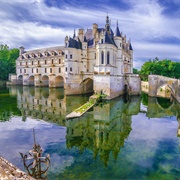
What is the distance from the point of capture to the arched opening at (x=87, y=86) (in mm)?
35556

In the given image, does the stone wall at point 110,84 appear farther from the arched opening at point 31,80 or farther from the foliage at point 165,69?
the arched opening at point 31,80

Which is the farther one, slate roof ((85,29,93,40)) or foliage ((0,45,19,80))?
foliage ((0,45,19,80))

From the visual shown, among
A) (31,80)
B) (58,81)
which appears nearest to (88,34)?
(58,81)

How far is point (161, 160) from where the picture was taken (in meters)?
10.5

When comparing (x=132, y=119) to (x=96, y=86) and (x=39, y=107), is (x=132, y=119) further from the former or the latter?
(x=39, y=107)

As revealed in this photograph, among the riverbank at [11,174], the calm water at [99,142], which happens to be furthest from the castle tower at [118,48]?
the riverbank at [11,174]

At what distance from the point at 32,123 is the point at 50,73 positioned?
3087cm

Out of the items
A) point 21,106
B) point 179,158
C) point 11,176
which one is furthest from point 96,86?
point 11,176

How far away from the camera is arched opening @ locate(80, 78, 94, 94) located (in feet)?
117

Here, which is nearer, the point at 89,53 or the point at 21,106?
the point at 21,106

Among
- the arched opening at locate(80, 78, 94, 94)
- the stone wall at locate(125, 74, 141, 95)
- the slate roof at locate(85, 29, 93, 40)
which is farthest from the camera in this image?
the slate roof at locate(85, 29, 93, 40)

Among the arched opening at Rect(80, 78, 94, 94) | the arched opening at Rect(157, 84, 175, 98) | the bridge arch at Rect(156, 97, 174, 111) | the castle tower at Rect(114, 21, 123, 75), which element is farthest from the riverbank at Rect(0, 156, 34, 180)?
the arched opening at Rect(157, 84, 175, 98)

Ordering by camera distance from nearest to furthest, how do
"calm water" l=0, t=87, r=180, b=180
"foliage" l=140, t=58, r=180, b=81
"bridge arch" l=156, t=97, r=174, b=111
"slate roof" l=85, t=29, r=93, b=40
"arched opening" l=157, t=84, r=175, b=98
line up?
"calm water" l=0, t=87, r=180, b=180 < "bridge arch" l=156, t=97, r=174, b=111 < "arched opening" l=157, t=84, r=175, b=98 < "slate roof" l=85, t=29, r=93, b=40 < "foliage" l=140, t=58, r=180, b=81

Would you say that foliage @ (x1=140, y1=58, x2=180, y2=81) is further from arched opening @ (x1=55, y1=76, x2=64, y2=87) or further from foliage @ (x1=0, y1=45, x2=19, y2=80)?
foliage @ (x1=0, y1=45, x2=19, y2=80)
